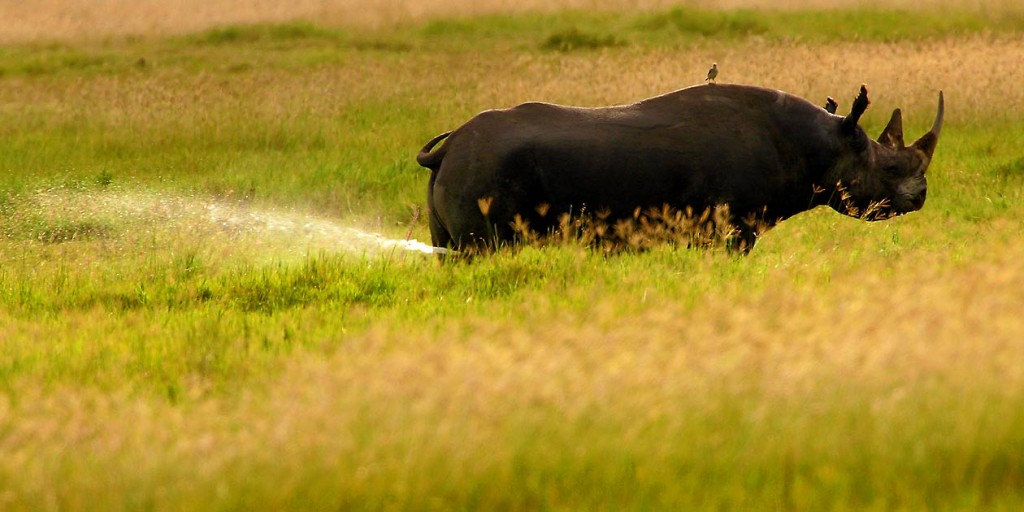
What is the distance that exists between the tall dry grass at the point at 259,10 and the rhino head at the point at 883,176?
777 inches

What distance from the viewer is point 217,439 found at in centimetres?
489

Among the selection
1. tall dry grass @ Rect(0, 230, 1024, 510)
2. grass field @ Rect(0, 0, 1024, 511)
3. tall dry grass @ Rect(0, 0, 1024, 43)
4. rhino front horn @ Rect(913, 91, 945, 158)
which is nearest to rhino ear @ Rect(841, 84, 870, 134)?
rhino front horn @ Rect(913, 91, 945, 158)

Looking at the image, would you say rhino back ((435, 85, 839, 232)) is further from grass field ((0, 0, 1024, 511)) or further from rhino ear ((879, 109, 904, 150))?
rhino ear ((879, 109, 904, 150))

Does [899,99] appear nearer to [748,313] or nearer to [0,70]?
[748,313]

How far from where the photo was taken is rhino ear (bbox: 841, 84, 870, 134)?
31.1 ft

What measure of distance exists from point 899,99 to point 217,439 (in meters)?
14.3

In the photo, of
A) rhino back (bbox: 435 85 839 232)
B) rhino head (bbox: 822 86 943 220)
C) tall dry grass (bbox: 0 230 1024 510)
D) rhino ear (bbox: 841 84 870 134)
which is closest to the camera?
tall dry grass (bbox: 0 230 1024 510)

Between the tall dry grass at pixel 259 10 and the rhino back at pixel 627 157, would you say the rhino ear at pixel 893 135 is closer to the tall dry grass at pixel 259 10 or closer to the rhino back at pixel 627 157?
the rhino back at pixel 627 157

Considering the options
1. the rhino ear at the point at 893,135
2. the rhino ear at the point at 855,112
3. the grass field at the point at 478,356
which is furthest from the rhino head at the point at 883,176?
the grass field at the point at 478,356

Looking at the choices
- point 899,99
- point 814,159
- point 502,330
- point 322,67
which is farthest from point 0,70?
point 502,330

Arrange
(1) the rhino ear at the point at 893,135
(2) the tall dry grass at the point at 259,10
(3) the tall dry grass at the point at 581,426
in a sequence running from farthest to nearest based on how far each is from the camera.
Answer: (2) the tall dry grass at the point at 259,10
(1) the rhino ear at the point at 893,135
(3) the tall dry grass at the point at 581,426

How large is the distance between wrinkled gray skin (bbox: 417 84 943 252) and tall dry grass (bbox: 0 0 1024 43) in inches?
805

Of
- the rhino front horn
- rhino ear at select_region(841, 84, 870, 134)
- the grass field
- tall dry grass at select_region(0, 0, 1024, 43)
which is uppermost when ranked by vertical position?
rhino ear at select_region(841, 84, 870, 134)

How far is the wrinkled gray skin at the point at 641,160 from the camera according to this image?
8.89 meters
